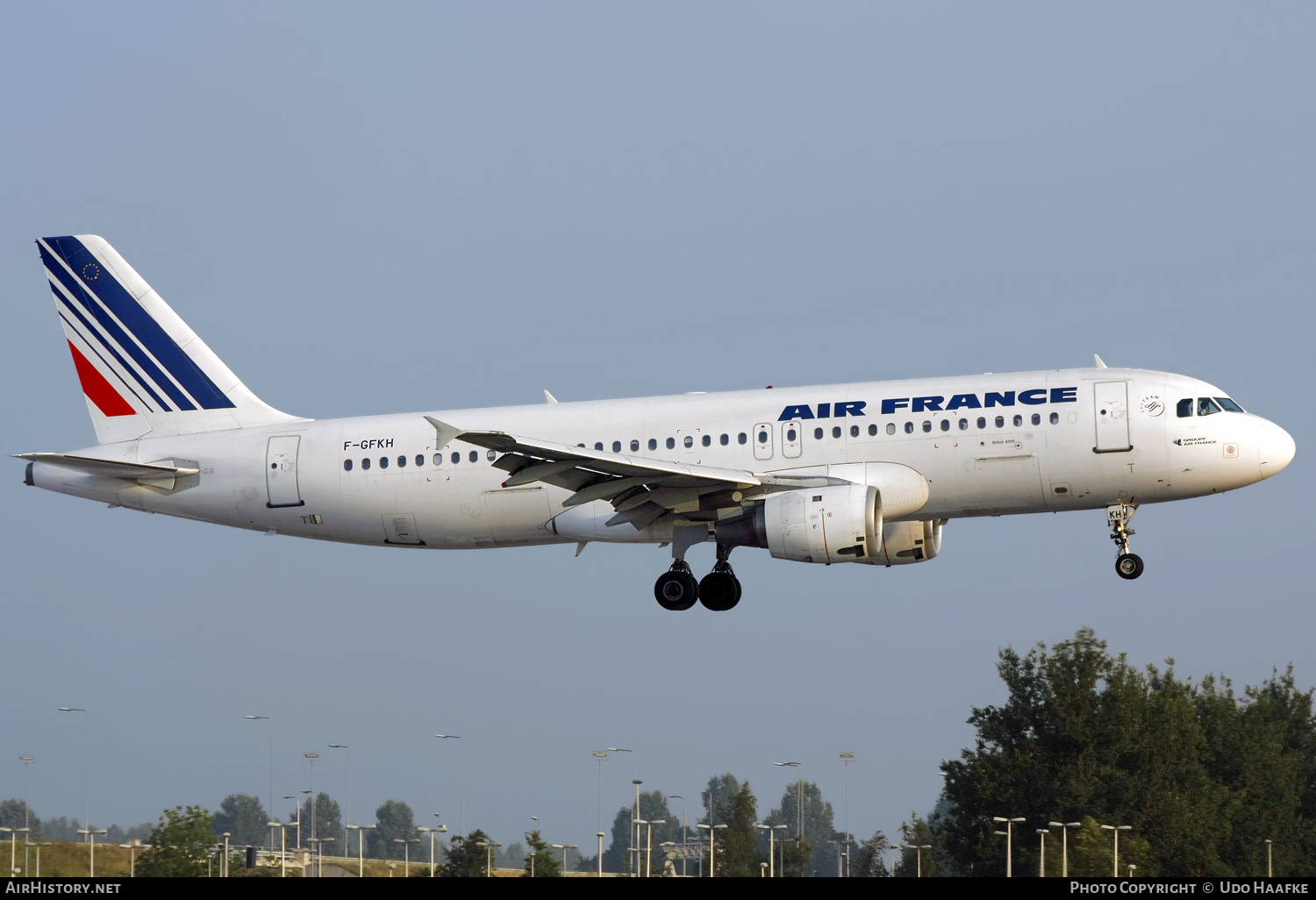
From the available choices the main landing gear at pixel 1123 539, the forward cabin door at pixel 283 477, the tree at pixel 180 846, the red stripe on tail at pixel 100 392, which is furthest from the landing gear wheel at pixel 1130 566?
the tree at pixel 180 846

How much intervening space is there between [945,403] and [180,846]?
4343cm

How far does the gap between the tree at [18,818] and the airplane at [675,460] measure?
17508mm

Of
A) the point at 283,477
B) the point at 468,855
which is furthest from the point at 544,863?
the point at 283,477

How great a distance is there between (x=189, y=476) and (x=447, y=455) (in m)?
7.73

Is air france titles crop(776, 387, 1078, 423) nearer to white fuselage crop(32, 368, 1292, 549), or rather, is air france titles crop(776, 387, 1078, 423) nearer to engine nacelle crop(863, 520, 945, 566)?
white fuselage crop(32, 368, 1292, 549)

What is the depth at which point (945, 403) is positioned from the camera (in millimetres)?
38188

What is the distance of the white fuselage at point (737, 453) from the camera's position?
3753cm

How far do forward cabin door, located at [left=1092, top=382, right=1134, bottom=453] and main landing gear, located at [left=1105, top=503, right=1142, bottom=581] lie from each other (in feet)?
6.43

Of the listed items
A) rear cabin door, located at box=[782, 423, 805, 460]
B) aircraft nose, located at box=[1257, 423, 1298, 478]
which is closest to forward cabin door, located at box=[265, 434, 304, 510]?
rear cabin door, located at box=[782, 423, 805, 460]

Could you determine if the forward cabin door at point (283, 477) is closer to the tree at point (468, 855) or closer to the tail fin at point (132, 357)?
the tail fin at point (132, 357)

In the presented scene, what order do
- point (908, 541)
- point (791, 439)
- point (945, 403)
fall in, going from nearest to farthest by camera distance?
point (945, 403) < point (791, 439) < point (908, 541)

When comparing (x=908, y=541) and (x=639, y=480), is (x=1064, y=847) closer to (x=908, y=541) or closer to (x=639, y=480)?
(x=908, y=541)
